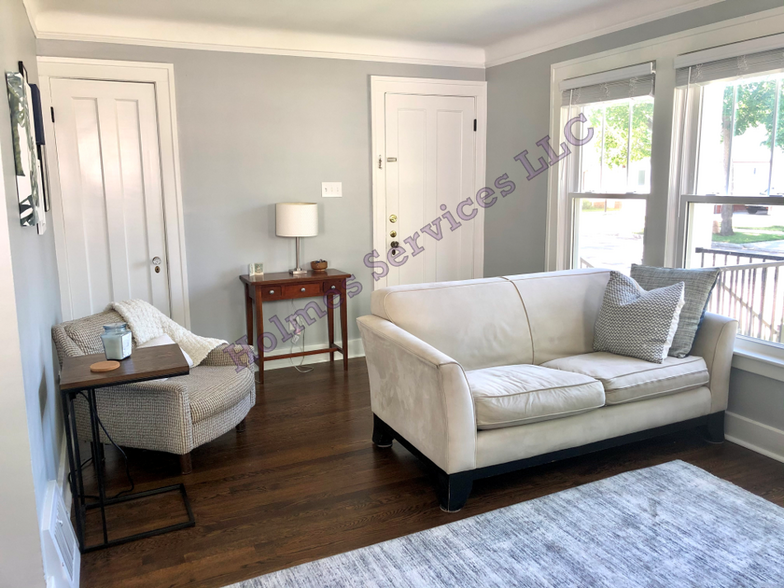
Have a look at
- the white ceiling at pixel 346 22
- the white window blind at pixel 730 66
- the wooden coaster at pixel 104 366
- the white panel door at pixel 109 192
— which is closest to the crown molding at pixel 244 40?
the white ceiling at pixel 346 22

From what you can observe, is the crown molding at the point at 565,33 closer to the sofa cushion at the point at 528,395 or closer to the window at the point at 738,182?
the window at the point at 738,182

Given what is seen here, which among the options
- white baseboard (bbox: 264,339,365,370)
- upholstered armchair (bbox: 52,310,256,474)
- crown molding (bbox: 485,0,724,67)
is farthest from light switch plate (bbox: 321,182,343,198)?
upholstered armchair (bbox: 52,310,256,474)

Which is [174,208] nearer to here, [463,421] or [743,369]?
[463,421]

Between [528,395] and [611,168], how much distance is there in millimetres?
2039

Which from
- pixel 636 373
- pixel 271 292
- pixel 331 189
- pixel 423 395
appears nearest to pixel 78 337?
pixel 271 292

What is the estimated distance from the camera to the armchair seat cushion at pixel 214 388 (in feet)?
9.23

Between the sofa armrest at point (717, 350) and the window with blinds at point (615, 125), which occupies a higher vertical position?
the window with blinds at point (615, 125)

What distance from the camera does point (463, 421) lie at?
7.86 ft

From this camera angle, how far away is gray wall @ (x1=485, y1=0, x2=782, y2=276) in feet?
14.3

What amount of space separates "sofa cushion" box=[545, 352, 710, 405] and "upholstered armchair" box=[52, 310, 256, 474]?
5.61 feet

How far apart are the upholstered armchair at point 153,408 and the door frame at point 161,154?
1.23 metres

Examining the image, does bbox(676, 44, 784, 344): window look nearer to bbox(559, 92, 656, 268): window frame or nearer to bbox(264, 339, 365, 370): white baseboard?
bbox(559, 92, 656, 268): window frame

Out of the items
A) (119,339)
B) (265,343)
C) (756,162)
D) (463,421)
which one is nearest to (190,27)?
(265,343)

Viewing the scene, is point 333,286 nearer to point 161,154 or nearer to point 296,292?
point 296,292
